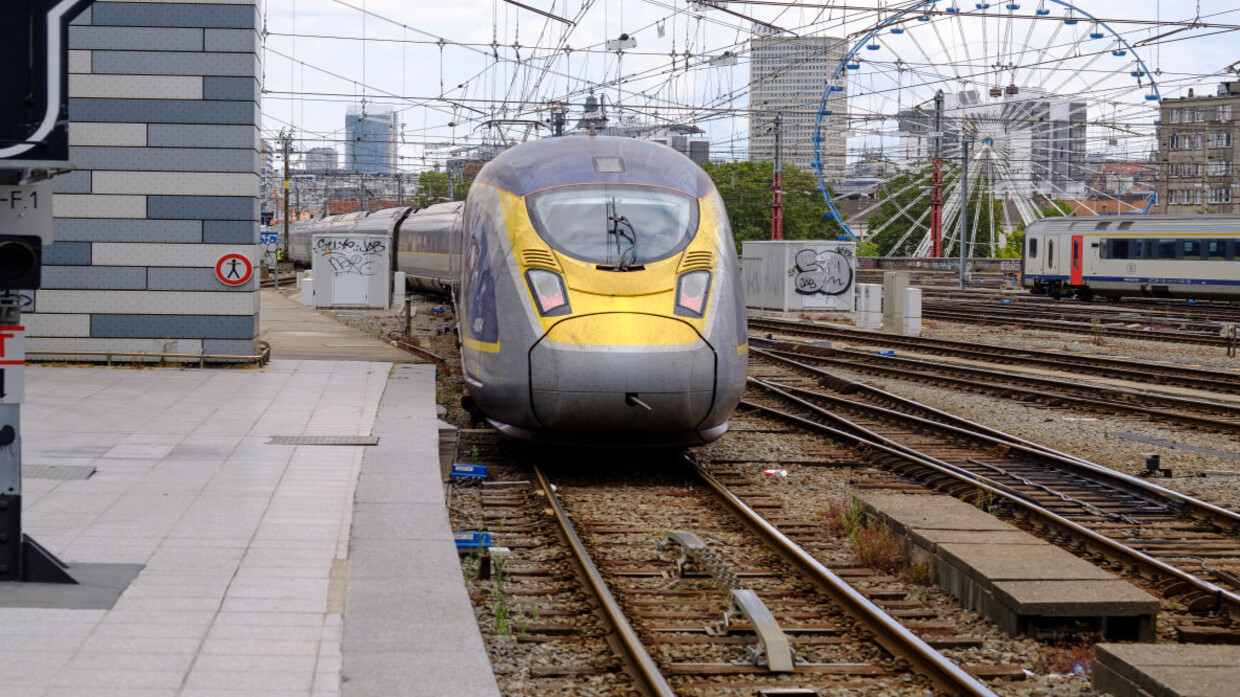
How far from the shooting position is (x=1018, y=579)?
738cm

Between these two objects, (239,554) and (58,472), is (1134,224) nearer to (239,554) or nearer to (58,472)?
(58,472)

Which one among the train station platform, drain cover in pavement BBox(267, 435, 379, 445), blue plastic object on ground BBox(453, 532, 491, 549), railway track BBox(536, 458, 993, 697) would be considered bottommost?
railway track BBox(536, 458, 993, 697)

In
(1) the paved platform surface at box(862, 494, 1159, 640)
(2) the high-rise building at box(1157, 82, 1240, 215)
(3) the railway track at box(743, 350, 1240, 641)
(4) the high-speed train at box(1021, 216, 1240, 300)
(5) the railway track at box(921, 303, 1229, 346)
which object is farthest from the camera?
(2) the high-rise building at box(1157, 82, 1240, 215)

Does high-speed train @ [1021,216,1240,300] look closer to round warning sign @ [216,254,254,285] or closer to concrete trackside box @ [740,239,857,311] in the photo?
concrete trackside box @ [740,239,857,311]

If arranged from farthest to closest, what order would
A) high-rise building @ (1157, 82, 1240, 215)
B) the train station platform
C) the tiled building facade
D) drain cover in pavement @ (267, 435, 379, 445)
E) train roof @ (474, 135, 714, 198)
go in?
1. high-rise building @ (1157, 82, 1240, 215)
2. the tiled building facade
3. drain cover in pavement @ (267, 435, 379, 445)
4. train roof @ (474, 135, 714, 198)
5. the train station platform

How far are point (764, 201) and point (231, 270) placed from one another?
8111cm

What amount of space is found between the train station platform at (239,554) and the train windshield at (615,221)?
207 centimetres

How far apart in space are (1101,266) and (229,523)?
128ft

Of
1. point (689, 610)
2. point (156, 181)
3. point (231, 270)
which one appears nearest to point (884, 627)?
point (689, 610)

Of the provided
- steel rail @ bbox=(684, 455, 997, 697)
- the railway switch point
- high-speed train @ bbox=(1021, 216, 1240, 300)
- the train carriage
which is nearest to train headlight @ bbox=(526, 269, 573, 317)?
the train carriage

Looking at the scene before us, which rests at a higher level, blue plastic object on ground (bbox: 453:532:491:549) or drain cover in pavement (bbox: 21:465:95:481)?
drain cover in pavement (bbox: 21:465:95:481)

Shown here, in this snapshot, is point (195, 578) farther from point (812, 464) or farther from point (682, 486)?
point (812, 464)

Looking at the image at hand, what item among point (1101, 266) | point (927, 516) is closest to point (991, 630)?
point (927, 516)

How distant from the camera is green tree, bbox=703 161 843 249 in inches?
3669
